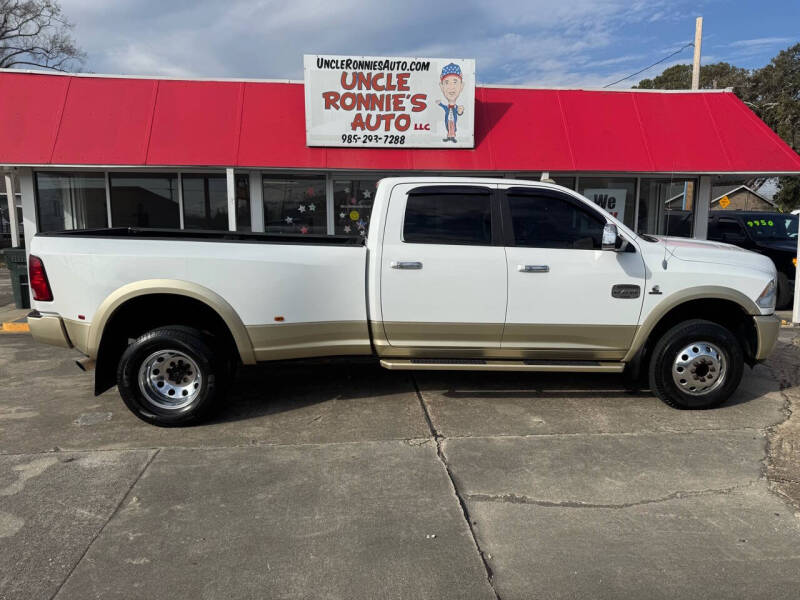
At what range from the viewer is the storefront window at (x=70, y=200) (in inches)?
432

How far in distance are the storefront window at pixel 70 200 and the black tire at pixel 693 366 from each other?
1044 centimetres

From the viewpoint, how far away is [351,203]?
11.5 meters

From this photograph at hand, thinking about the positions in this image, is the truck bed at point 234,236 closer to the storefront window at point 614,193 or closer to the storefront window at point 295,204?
the storefront window at point 295,204

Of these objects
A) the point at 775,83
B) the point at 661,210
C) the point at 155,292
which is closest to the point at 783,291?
the point at 661,210

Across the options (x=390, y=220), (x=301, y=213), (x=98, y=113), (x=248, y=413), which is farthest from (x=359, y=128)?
(x=248, y=413)

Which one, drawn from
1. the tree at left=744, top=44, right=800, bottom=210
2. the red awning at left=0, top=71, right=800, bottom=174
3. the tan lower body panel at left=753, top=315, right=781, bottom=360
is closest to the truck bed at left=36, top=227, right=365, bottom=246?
the tan lower body panel at left=753, top=315, right=781, bottom=360

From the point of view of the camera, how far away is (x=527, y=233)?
203 inches

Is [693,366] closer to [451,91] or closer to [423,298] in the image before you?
[423,298]

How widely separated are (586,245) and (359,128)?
656 cm

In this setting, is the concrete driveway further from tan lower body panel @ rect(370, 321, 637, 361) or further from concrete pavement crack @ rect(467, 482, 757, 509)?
tan lower body panel @ rect(370, 321, 637, 361)

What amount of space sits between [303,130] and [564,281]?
23.5 feet

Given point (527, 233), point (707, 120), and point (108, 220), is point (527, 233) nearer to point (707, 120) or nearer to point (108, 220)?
point (707, 120)

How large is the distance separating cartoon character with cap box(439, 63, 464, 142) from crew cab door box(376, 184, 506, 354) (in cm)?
597

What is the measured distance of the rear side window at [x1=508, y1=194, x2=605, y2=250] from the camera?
16.8ft
